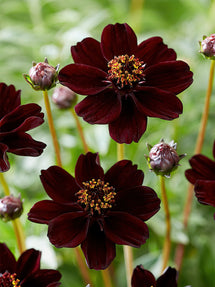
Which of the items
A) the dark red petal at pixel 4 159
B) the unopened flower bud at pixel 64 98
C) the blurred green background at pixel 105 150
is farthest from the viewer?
the blurred green background at pixel 105 150

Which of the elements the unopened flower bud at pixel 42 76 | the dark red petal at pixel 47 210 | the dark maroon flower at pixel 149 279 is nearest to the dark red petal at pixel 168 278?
the dark maroon flower at pixel 149 279

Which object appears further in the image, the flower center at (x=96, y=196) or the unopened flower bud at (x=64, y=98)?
the unopened flower bud at (x=64, y=98)

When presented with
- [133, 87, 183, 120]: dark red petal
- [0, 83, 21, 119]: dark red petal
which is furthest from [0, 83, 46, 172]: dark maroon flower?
[133, 87, 183, 120]: dark red petal

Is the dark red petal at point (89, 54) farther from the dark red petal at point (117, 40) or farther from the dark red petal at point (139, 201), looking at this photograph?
the dark red petal at point (139, 201)

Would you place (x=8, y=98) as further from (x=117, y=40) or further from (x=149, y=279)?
(x=149, y=279)

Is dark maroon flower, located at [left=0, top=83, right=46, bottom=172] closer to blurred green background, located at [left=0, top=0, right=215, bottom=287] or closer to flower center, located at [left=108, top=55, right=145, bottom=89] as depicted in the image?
flower center, located at [left=108, top=55, right=145, bottom=89]

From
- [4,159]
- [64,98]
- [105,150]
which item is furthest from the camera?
[105,150]

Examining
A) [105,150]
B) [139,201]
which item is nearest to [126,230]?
[139,201]
